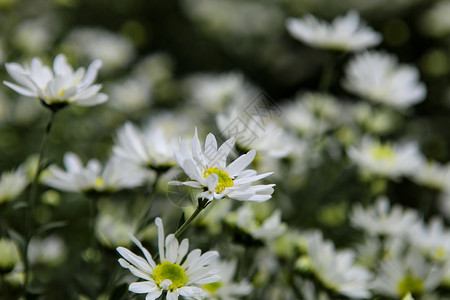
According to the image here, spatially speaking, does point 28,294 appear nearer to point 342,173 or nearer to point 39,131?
point 342,173

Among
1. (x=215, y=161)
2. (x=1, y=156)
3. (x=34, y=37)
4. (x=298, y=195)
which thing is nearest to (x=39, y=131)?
(x=1, y=156)

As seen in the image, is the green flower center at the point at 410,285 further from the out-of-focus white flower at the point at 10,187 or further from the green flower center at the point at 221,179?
the out-of-focus white flower at the point at 10,187

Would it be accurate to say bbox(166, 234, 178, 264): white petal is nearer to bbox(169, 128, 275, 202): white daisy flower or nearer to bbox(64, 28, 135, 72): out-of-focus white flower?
bbox(169, 128, 275, 202): white daisy flower

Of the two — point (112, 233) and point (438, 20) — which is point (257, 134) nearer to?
point (112, 233)

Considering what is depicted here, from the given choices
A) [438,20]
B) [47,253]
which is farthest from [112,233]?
[438,20]

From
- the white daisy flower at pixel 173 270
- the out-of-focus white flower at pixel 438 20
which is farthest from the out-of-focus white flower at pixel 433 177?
the out-of-focus white flower at pixel 438 20

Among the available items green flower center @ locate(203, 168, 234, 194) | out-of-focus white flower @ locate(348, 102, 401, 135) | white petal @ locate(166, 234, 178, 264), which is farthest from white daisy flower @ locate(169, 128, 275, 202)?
out-of-focus white flower @ locate(348, 102, 401, 135)
